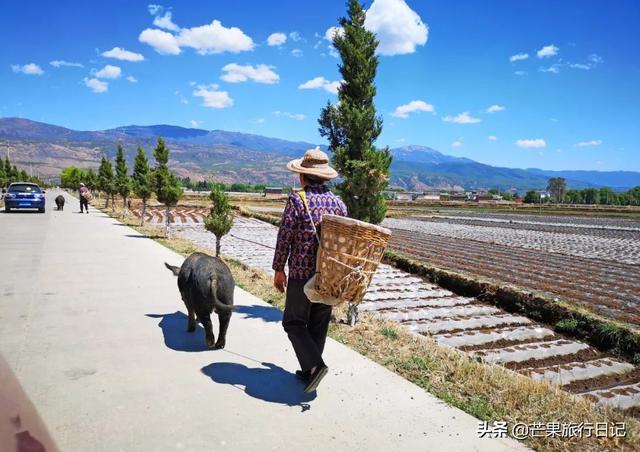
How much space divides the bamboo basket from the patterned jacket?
167 millimetres

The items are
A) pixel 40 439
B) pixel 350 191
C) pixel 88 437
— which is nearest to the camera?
pixel 40 439

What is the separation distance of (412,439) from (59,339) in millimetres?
3769

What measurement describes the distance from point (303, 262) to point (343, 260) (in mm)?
430

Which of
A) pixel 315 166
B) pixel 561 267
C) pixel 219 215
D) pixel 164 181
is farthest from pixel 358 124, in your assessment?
pixel 164 181

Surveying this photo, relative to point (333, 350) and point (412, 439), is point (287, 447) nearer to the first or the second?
point (412, 439)

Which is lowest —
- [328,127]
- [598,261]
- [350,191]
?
[598,261]

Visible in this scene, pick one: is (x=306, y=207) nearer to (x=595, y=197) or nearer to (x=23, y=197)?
(x=23, y=197)

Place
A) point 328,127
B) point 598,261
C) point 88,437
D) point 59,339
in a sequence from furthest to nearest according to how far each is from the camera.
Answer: point 598,261
point 328,127
point 59,339
point 88,437

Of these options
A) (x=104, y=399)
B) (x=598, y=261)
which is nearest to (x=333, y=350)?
A: (x=104, y=399)

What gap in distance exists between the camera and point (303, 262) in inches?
148

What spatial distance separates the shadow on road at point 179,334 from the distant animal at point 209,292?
0.70 ft

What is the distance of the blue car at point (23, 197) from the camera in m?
23.2

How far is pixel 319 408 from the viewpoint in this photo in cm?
348

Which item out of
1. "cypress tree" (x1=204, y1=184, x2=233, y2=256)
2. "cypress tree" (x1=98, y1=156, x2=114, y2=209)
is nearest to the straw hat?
"cypress tree" (x1=204, y1=184, x2=233, y2=256)
